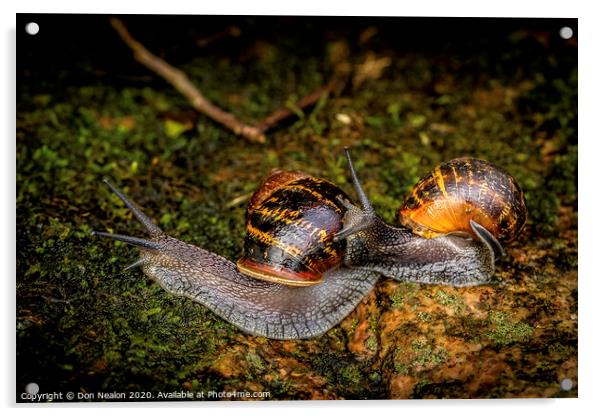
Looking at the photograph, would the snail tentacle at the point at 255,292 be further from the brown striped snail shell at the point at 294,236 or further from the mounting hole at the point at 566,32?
the mounting hole at the point at 566,32

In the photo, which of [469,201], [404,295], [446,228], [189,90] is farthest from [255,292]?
[189,90]

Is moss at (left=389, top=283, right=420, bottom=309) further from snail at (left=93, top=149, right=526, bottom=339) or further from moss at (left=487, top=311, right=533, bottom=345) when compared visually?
moss at (left=487, top=311, right=533, bottom=345)

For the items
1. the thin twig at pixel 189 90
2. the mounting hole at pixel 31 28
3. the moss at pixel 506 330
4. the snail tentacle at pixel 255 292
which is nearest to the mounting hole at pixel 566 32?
the moss at pixel 506 330

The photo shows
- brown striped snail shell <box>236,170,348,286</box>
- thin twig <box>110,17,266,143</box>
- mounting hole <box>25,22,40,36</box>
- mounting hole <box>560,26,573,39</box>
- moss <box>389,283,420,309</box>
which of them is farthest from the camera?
thin twig <box>110,17,266,143</box>

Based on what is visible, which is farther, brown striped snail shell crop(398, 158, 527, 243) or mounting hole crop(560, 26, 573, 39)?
mounting hole crop(560, 26, 573, 39)

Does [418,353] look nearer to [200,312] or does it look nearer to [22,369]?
[200,312]

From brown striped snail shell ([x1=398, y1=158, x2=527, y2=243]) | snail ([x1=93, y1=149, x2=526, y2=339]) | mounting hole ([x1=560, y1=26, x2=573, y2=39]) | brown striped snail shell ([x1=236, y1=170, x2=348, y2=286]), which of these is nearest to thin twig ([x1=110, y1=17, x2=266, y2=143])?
snail ([x1=93, y1=149, x2=526, y2=339])
